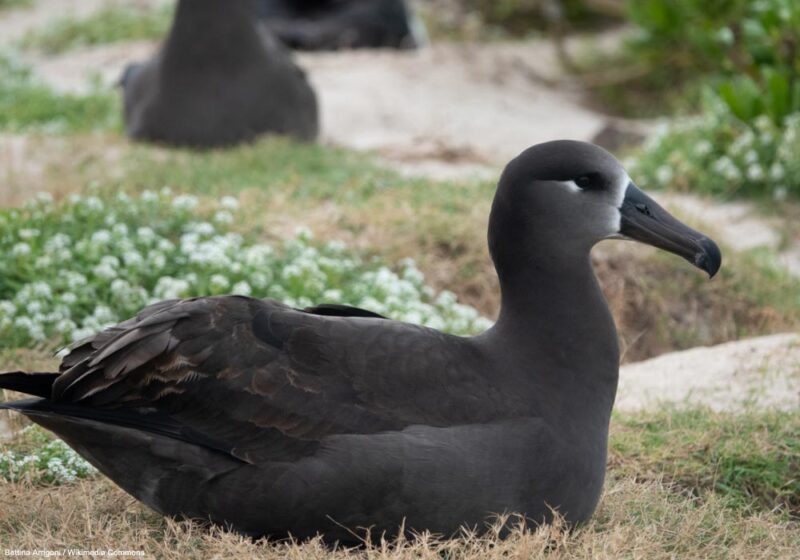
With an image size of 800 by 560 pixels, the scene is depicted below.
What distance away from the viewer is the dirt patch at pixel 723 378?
475 centimetres

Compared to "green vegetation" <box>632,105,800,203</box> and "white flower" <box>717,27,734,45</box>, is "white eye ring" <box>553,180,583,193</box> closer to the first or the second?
"green vegetation" <box>632,105,800,203</box>

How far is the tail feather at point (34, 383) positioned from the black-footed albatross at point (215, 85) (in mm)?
5003

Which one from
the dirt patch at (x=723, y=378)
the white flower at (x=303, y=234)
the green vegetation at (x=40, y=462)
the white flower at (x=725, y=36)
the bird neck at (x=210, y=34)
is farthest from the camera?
the white flower at (x=725, y=36)

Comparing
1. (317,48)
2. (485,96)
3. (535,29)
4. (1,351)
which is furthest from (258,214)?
(535,29)

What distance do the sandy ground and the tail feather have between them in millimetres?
2170

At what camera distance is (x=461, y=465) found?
3.25 m

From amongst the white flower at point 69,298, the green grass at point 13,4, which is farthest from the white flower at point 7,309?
the green grass at point 13,4

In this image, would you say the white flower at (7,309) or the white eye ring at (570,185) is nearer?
the white eye ring at (570,185)

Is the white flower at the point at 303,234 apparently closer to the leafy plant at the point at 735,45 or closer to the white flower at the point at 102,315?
the white flower at the point at 102,315

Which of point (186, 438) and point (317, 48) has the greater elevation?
point (186, 438)

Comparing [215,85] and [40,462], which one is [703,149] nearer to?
[215,85]

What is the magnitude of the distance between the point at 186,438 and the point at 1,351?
172 centimetres

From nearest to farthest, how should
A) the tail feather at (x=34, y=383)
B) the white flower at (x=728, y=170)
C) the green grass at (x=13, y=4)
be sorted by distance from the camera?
1. the tail feather at (x=34, y=383)
2. the white flower at (x=728, y=170)
3. the green grass at (x=13, y=4)

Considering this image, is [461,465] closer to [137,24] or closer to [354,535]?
[354,535]
